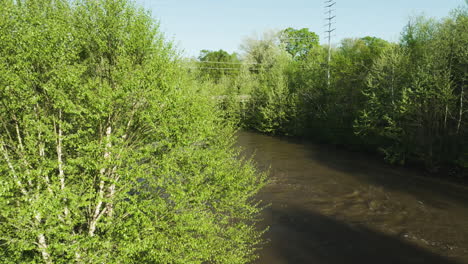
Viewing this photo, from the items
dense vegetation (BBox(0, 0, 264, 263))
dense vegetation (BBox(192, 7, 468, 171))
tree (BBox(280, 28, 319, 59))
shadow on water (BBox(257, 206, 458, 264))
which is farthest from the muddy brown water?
tree (BBox(280, 28, 319, 59))

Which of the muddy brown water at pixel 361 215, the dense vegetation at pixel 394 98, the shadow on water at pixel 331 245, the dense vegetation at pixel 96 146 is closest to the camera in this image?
the dense vegetation at pixel 96 146

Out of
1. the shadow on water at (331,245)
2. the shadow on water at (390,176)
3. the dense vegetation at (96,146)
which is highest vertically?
the dense vegetation at (96,146)

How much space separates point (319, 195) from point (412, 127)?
1338cm

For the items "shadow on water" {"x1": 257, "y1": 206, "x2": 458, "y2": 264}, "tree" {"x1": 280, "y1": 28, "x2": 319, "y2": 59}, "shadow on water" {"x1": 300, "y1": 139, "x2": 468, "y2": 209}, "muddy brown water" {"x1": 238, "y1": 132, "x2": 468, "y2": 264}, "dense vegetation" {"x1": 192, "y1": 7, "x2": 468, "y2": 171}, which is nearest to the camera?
"shadow on water" {"x1": 257, "y1": 206, "x2": 458, "y2": 264}

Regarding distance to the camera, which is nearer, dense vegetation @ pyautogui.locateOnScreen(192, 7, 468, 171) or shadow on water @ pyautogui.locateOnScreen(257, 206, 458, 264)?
shadow on water @ pyautogui.locateOnScreen(257, 206, 458, 264)

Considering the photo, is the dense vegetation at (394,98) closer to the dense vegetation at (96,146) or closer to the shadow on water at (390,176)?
the shadow on water at (390,176)

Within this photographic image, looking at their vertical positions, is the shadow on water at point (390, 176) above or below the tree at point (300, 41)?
below

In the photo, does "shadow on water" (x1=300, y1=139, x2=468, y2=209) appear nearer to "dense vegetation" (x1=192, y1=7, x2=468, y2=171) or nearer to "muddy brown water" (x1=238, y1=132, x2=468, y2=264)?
"muddy brown water" (x1=238, y1=132, x2=468, y2=264)

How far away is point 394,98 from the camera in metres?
31.4

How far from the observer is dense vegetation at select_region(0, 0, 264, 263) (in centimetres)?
998

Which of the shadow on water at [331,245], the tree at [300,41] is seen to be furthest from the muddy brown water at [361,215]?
the tree at [300,41]

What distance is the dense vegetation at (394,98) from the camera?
1073 inches

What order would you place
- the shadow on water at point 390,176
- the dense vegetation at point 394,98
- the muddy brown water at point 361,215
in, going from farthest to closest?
the dense vegetation at point 394,98
the shadow on water at point 390,176
the muddy brown water at point 361,215

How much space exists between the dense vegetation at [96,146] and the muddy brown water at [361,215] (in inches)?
254
